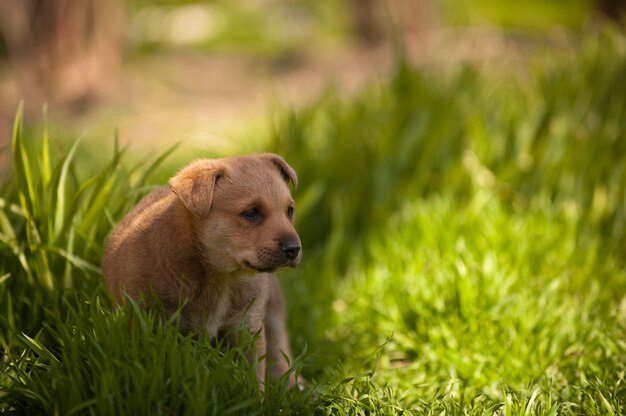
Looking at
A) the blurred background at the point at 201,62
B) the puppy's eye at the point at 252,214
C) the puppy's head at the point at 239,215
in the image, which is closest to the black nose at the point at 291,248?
the puppy's head at the point at 239,215

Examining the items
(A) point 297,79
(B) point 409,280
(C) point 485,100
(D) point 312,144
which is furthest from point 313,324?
(A) point 297,79

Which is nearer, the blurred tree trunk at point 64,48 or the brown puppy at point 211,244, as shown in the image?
the brown puppy at point 211,244

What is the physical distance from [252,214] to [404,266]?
A: 5.73ft

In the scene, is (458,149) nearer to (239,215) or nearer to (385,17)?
(239,215)

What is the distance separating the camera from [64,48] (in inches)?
324

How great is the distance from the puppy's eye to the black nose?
7.0 inches

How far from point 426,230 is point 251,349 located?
1.92 metres

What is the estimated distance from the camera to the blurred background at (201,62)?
24.1ft

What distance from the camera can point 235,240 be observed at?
2.77m

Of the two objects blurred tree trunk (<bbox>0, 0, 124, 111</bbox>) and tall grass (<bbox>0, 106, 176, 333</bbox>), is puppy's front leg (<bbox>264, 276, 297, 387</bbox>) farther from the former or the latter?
blurred tree trunk (<bbox>0, 0, 124, 111</bbox>)

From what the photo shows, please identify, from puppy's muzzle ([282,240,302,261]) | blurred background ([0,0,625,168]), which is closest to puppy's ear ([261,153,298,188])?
puppy's muzzle ([282,240,302,261])

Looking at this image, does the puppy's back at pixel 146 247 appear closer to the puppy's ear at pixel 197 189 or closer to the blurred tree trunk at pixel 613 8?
the puppy's ear at pixel 197 189

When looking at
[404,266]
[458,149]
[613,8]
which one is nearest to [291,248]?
[404,266]

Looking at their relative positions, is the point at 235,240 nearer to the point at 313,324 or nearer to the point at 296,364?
the point at 296,364
